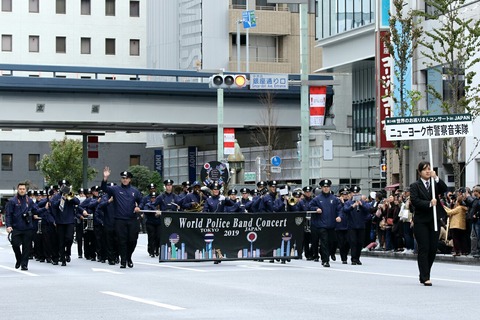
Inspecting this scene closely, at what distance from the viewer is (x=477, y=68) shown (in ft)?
143

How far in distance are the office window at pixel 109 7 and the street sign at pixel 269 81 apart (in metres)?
60.5

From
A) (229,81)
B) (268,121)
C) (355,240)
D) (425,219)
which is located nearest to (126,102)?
(268,121)

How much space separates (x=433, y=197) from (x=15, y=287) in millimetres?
6581

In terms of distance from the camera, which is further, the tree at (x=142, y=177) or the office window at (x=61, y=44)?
the office window at (x=61, y=44)

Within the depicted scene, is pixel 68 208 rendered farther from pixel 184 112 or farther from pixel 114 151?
pixel 114 151

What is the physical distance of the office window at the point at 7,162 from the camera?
94938 mm

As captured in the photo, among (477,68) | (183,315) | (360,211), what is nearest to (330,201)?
(360,211)

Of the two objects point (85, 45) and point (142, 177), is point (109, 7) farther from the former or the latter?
point (142, 177)

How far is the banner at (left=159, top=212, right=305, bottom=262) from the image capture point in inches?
1014

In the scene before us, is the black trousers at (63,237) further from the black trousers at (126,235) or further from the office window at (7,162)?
the office window at (7,162)

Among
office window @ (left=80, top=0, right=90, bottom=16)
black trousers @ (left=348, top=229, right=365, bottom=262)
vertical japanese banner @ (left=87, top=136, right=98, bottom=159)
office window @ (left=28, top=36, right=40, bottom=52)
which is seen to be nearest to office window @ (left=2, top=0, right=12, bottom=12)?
office window @ (left=28, top=36, right=40, bottom=52)

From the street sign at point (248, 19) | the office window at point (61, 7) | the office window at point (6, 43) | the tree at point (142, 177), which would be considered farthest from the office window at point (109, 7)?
the street sign at point (248, 19)

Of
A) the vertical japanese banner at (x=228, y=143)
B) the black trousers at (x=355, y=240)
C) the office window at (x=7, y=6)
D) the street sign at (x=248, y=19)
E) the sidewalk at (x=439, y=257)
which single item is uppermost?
the office window at (x=7, y=6)

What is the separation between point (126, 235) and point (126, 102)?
114ft
